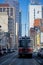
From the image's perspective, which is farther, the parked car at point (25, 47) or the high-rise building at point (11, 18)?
the high-rise building at point (11, 18)

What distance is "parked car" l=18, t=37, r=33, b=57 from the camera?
4284 cm

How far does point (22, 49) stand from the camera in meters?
43.0

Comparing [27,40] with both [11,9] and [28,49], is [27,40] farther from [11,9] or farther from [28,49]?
[11,9]

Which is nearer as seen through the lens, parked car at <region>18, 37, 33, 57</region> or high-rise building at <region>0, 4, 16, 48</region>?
parked car at <region>18, 37, 33, 57</region>

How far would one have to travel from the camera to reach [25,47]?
142 feet

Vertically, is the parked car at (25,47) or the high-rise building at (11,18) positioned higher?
the high-rise building at (11,18)

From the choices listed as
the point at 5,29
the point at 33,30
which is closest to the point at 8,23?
the point at 5,29

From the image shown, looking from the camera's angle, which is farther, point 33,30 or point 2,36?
point 33,30

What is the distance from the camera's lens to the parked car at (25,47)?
4284 centimetres

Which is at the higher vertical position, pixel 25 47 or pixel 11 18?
pixel 11 18

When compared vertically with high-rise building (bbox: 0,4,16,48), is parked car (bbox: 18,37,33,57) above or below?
below

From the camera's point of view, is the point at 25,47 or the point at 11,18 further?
the point at 11,18

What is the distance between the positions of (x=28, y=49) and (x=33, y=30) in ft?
307

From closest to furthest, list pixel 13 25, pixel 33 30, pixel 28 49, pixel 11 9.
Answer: pixel 28 49 < pixel 11 9 < pixel 13 25 < pixel 33 30
